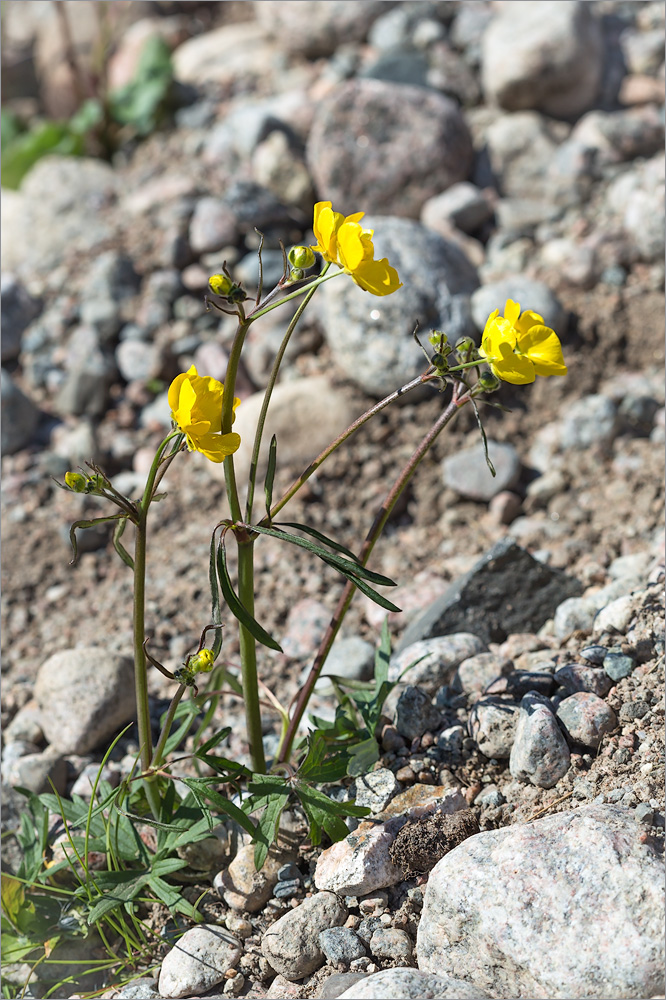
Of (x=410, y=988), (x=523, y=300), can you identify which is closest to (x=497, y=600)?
(x=410, y=988)

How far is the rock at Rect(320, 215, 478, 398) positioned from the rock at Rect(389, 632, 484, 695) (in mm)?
1392

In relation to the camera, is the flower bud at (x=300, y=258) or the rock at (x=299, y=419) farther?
the rock at (x=299, y=419)

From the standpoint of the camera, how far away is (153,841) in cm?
204

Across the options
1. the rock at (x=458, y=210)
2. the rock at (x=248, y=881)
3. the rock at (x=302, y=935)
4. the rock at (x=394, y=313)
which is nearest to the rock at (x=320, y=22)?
the rock at (x=458, y=210)

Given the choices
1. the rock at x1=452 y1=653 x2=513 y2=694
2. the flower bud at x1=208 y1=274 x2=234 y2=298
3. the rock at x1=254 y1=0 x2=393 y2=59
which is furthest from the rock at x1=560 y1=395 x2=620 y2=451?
the rock at x1=254 y1=0 x2=393 y2=59

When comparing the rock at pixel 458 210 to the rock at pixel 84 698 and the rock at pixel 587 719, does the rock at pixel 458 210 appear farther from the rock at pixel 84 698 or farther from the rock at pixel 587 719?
the rock at pixel 587 719

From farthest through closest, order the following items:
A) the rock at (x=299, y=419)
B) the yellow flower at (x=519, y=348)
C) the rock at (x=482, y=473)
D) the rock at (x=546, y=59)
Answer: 1. the rock at (x=546, y=59)
2. the rock at (x=299, y=419)
3. the rock at (x=482, y=473)
4. the yellow flower at (x=519, y=348)

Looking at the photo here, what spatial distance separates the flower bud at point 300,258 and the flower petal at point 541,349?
0.42 metres

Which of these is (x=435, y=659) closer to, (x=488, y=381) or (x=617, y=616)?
(x=617, y=616)

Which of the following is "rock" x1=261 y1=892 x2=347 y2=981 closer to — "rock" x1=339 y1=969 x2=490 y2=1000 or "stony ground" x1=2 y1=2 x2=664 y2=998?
"stony ground" x1=2 y1=2 x2=664 y2=998

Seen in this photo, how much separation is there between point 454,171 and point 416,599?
2.48 m

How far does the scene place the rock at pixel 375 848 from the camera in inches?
70.7

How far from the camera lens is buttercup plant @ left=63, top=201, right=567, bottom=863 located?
5.12ft

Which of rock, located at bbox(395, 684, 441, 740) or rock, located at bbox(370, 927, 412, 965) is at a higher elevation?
rock, located at bbox(395, 684, 441, 740)
